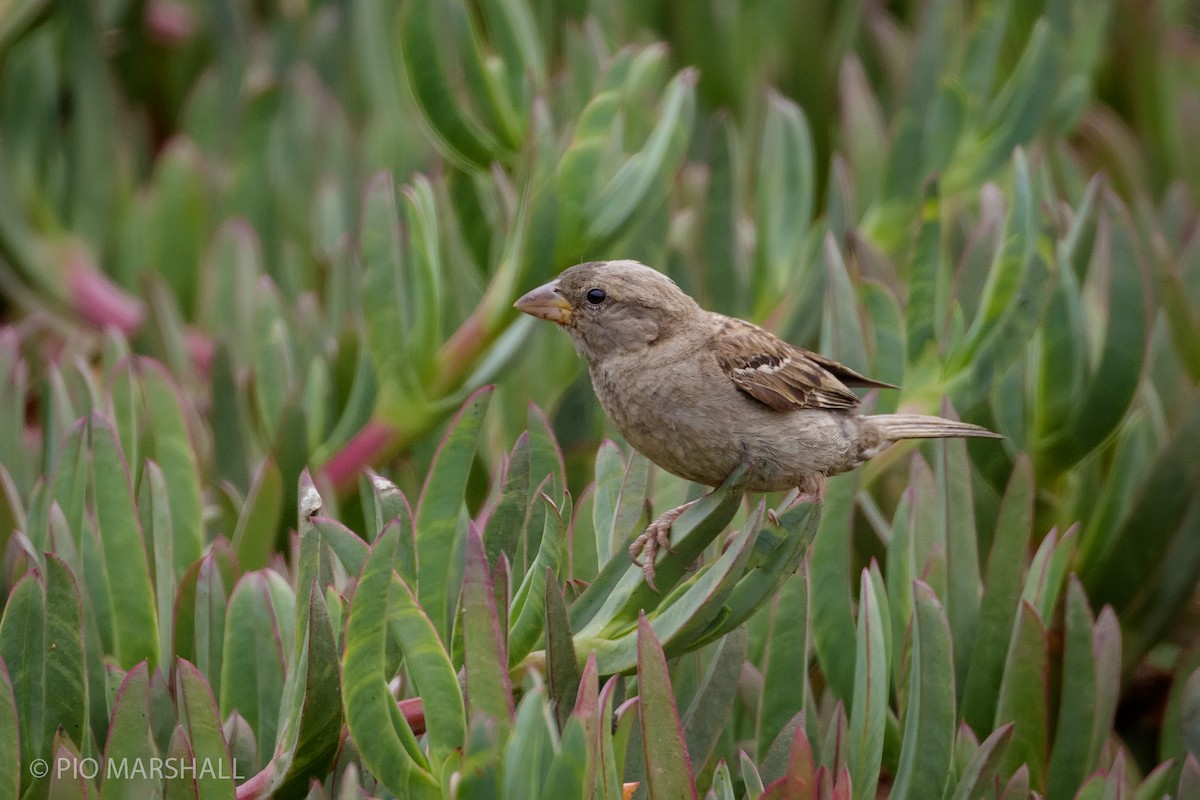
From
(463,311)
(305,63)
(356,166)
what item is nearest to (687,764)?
(463,311)

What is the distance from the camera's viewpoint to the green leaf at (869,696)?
229cm

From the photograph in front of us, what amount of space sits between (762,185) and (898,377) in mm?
757

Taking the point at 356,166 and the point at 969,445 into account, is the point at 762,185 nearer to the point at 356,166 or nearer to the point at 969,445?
the point at 969,445

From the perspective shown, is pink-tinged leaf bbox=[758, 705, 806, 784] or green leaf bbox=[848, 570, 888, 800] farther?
pink-tinged leaf bbox=[758, 705, 806, 784]

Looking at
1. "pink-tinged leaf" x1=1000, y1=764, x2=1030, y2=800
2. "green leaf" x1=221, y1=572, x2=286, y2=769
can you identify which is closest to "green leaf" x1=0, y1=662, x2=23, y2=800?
"green leaf" x1=221, y1=572, x2=286, y2=769

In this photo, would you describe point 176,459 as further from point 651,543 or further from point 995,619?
point 995,619

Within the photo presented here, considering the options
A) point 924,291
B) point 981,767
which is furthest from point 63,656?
point 924,291

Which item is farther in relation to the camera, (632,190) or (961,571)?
(632,190)

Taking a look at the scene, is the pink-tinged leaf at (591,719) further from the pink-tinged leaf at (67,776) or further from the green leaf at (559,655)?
the pink-tinged leaf at (67,776)

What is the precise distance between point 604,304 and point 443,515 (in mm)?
789

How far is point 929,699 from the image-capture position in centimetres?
228

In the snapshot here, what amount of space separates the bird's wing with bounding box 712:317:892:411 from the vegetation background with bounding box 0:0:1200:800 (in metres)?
0.20

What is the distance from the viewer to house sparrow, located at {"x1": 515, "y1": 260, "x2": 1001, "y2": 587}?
271 cm

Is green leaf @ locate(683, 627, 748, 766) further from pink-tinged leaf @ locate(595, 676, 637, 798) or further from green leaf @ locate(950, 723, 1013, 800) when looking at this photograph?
green leaf @ locate(950, 723, 1013, 800)
